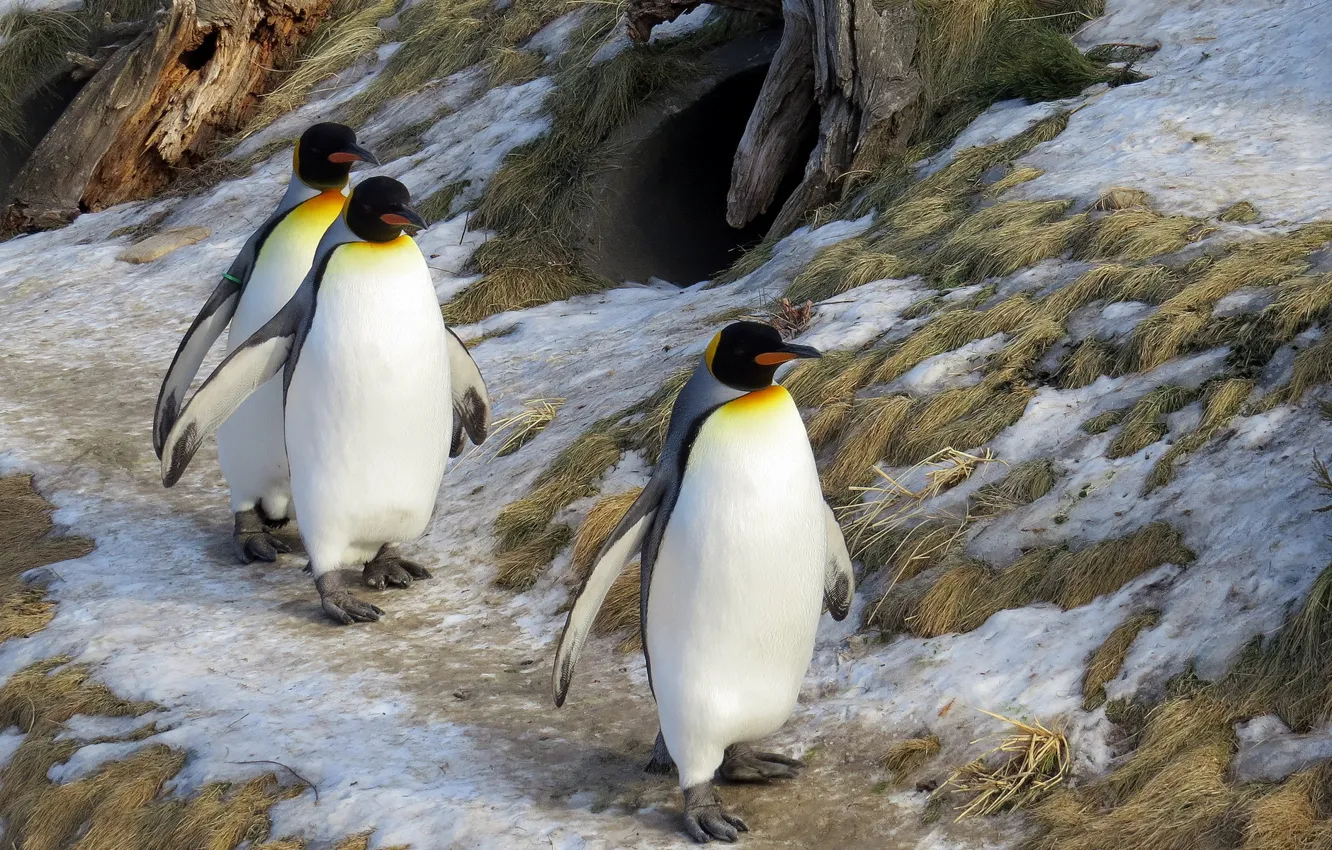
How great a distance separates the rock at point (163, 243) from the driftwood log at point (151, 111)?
122 cm

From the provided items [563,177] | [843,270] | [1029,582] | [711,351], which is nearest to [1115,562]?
[1029,582]

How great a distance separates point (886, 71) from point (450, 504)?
313 cm

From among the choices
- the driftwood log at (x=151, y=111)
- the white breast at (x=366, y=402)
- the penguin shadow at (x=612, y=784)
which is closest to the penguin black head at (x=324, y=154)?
the white breast at (x=366, y=402)

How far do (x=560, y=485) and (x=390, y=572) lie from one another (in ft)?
2.35

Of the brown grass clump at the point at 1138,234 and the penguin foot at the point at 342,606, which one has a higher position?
the brown grass clump at the point at 1138,234

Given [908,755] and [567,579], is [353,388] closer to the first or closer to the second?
[567,579]

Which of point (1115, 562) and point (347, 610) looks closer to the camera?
point (1115, 562)

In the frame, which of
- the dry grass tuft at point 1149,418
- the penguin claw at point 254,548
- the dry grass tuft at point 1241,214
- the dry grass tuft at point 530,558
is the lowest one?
the penguin claw at point 254,548

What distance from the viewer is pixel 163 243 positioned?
8945 mm

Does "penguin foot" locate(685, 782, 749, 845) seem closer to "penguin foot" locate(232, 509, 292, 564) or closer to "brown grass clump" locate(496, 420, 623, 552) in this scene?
"brown grass clump" locate(496, 420, 623, 552)

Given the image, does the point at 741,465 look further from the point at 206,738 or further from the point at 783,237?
the point at 783,237

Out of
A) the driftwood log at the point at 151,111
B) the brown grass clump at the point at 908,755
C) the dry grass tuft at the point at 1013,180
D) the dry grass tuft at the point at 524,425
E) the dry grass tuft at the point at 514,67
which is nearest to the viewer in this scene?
the brown grass clump at the point at 908,755

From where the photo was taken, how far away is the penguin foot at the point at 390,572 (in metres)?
5.07

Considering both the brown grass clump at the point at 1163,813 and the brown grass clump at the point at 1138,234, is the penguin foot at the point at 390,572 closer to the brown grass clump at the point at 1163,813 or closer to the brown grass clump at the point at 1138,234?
the brown grass clump at the point at 1163,813
